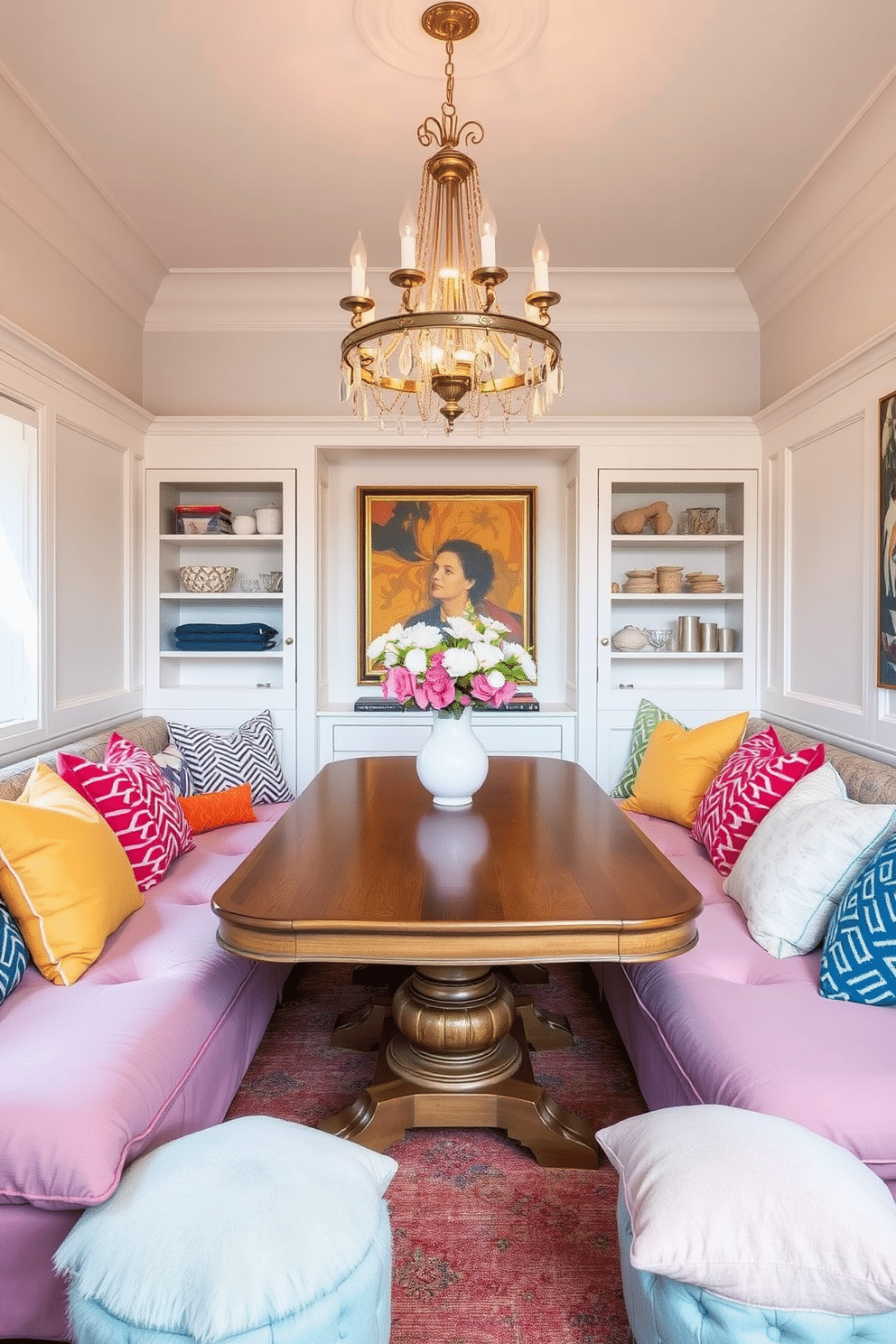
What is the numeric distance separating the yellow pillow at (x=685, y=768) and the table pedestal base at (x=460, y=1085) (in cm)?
135

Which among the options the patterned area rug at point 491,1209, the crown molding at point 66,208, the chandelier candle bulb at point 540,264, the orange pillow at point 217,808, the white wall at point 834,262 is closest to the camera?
the patterned area rug at point 491,1209

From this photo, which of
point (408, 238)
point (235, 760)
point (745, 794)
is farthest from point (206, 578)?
point (745, 794)

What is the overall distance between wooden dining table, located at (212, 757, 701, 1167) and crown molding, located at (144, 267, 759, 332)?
7.97ft

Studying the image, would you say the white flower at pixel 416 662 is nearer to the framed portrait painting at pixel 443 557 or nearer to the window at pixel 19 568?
the window at pixel 19 568

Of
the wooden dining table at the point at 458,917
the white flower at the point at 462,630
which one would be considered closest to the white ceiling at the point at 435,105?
the white flower at the point at 462,630

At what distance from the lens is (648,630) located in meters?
4.11

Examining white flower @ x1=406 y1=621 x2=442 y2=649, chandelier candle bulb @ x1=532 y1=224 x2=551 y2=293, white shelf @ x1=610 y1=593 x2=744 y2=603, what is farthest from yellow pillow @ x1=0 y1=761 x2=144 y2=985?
white shelf @ x1=610 y1=593 x2=744 y2=603

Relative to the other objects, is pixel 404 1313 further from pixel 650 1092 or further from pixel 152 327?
pixel 152 327

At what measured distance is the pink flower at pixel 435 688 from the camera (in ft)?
7.38

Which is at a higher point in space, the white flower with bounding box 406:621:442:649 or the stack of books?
the stack of books

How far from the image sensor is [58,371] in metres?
2.93

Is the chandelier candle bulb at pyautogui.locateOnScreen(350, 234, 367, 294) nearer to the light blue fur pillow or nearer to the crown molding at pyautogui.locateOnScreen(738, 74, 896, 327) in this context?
the crown molding at pyautogui.locateOnScreen(738, 74, 896, 327)

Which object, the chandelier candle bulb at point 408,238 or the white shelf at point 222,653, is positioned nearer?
the chandelier candle bulb at point 408,238

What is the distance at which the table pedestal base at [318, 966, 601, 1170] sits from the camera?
1952mm
